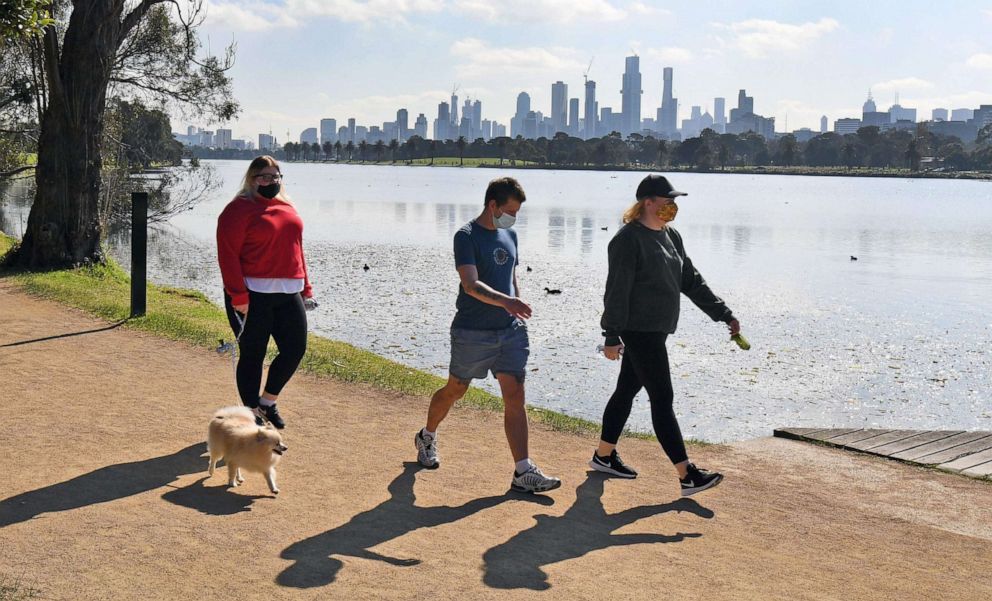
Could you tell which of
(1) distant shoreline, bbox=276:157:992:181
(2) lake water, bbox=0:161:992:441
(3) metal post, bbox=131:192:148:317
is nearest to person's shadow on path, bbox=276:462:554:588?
(2) lake water, bbox=0:161:992:441

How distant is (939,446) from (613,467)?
309 centimetres

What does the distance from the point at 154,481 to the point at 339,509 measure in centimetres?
111

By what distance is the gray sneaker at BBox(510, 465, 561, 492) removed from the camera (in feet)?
19.0

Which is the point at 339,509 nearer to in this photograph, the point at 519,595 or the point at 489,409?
the point at 519,595

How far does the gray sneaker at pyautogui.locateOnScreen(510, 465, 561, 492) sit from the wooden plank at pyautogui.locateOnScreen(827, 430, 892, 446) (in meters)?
3.12

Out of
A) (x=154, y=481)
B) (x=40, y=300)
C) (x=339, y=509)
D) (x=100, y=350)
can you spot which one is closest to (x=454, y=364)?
(x=339, y=509)

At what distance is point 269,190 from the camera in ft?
20.2

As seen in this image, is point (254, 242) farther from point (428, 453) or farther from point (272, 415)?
point (428, 453)

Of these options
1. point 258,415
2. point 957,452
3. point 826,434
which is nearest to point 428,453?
point 258,415

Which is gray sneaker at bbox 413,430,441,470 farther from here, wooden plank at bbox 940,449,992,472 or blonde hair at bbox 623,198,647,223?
wooden plank at bbox 940,449,992,472

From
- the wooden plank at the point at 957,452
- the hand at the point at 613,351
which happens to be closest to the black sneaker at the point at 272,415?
the hand at the point at 613,351

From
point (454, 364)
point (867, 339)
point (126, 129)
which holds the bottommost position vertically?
point (867, 339)

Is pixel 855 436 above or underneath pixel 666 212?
underneath

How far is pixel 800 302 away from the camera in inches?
861
